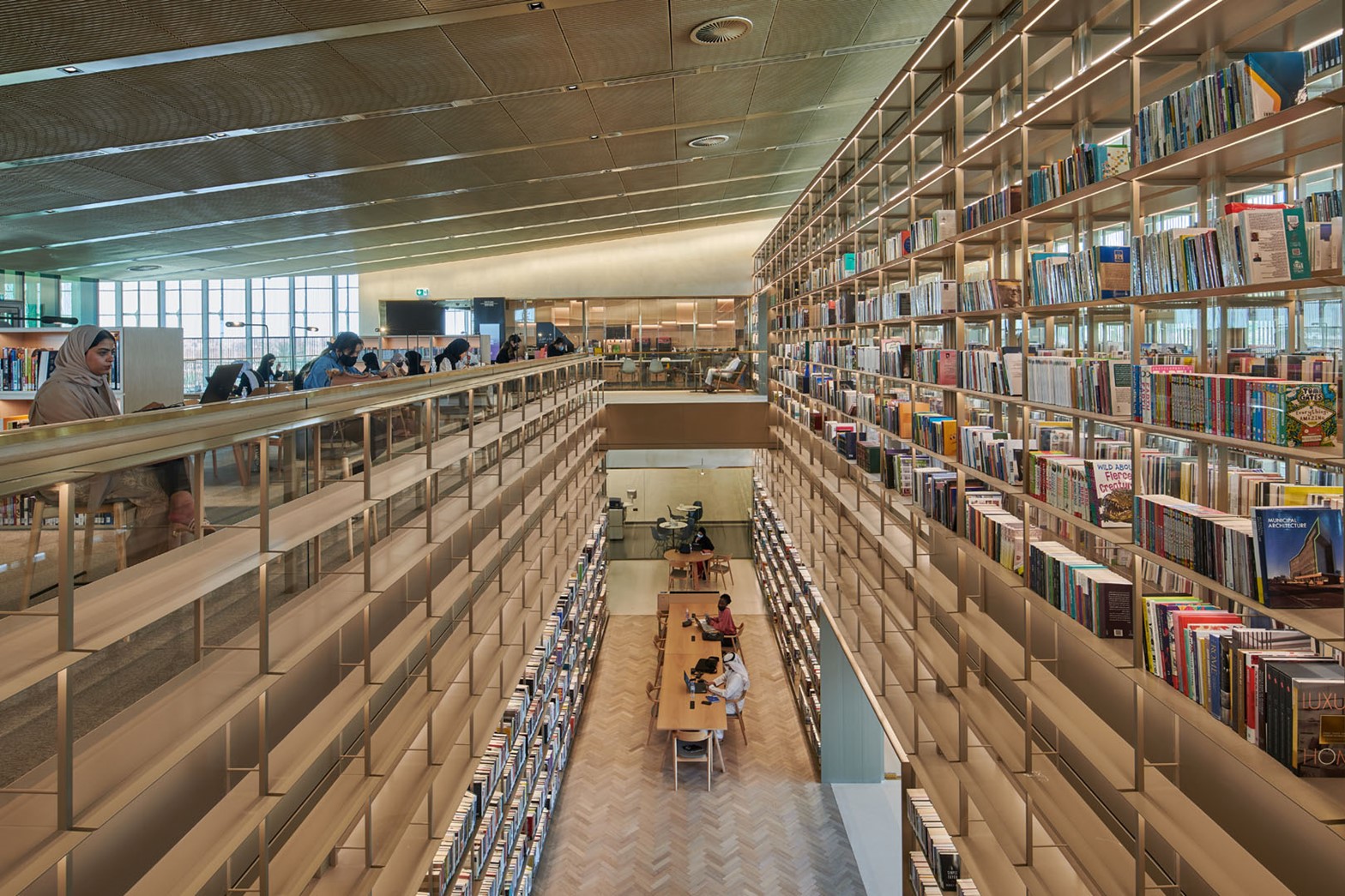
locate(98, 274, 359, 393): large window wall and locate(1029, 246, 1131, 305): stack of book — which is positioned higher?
locate(98, 274, 359, 393): large window wall

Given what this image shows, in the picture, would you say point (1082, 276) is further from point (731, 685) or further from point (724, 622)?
point (724, 622)

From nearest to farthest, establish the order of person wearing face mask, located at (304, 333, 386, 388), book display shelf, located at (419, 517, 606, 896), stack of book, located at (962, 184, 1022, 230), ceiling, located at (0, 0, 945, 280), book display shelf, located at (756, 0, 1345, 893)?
book display shelf, located at (756, 0, 1345, 893)
stack of book, located at (962, 184, 1022, 230)
ceiling, located at (0, 0, 945, 280)
book display shelf, located at (419, 517, 606, 896)
person wearing face mask, located at (304, 333, 386, 388)

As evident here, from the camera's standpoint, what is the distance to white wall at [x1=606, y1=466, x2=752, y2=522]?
57.9ft

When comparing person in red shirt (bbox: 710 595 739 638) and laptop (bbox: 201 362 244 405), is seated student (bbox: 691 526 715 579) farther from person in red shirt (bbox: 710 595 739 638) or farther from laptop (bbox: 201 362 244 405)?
laptop (bbox: 201 362 244 405)

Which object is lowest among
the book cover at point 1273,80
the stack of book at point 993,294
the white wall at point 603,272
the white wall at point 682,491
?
the white wall at point 682,491

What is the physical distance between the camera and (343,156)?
7.11 metres

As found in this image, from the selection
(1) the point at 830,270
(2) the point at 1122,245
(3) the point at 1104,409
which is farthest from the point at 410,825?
(1) the point at 830,270

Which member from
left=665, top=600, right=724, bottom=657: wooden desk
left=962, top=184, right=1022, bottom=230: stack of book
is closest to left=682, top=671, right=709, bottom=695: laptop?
left=665, top=600, right=724, bottom=657: wooden desk

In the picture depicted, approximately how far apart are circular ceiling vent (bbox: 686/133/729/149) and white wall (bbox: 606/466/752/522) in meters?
9.58

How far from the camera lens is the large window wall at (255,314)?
1866 centimetres

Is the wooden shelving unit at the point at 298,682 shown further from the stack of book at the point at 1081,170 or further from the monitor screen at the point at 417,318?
the monitor screen at the point at 417,318

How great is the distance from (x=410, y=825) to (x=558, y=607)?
4.31m

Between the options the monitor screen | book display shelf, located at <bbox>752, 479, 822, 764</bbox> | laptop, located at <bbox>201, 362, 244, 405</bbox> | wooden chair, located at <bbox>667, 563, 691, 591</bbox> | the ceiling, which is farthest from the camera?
the monitor screen

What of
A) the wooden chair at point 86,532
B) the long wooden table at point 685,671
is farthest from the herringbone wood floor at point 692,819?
the wooden chair at point 86,532
